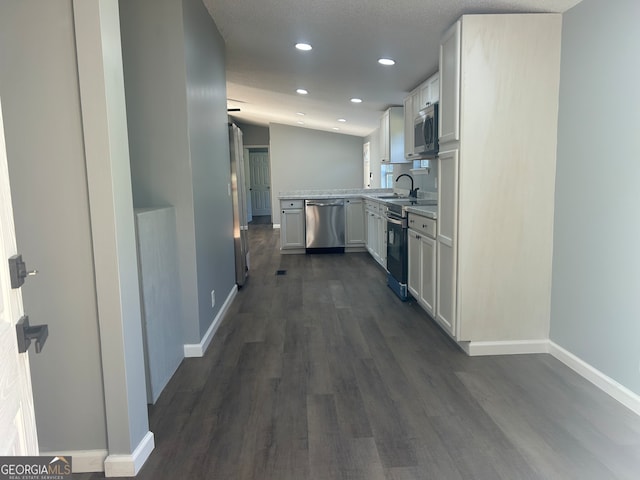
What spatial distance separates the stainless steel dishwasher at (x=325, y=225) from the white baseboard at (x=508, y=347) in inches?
168

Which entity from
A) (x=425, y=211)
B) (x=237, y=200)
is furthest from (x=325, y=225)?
(x=425, y=211)

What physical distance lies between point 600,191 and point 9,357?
107 inches

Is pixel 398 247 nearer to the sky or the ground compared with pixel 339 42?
nearer to the ground

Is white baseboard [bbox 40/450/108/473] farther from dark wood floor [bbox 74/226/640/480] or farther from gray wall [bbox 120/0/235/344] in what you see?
gray wall [bbox 120/0/235/344]

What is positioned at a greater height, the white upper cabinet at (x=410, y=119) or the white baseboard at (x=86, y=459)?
the white upper cabinet at (x=410, y=119)

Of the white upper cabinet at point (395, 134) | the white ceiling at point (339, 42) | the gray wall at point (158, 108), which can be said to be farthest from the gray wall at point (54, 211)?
the white upper cabinet at point (395, 134)

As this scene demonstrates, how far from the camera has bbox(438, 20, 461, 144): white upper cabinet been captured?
9.34 ft

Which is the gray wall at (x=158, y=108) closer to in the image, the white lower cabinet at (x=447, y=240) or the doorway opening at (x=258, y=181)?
the white lower cabinet at (x=447, y=240)

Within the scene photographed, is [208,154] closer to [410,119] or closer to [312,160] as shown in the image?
[410,119]

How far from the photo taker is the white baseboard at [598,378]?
7.47ft

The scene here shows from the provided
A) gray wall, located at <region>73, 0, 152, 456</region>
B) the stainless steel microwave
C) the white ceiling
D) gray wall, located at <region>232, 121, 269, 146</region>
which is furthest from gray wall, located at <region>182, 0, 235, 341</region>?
gray wall, located at <region>232, 121, 269, 146</region>

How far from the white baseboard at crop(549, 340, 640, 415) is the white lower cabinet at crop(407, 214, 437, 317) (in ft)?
3.01

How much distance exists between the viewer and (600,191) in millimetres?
2455

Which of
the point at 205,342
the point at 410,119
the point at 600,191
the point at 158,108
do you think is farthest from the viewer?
the point at 410,119
